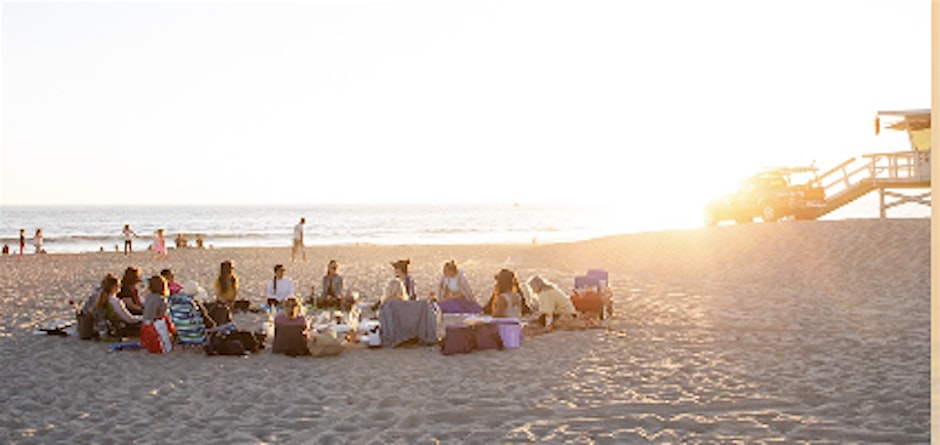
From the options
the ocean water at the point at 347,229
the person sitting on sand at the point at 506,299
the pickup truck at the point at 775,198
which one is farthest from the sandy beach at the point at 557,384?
the ocean water at the point at 347,229

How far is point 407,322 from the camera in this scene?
11883mm

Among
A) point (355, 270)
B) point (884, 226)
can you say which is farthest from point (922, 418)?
point (355, 270)

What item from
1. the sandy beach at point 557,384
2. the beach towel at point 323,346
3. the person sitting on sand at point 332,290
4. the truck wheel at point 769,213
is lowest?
the sandy beach at point 557,384

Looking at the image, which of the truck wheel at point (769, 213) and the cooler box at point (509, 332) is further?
the truck wheel at point (769, 213)

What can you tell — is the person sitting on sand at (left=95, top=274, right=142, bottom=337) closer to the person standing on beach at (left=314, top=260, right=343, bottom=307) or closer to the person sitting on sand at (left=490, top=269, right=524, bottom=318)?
the person standing on beach at (left=314, top=260, right=343, bottom=307)

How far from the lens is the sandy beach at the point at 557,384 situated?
7.41 m

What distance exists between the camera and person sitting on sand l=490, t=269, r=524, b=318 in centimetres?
1300

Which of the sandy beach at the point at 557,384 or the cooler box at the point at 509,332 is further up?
the cooler box at the point at 509,332

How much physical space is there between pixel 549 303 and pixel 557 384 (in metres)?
4.01

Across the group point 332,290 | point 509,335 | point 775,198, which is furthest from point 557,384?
point 775,198

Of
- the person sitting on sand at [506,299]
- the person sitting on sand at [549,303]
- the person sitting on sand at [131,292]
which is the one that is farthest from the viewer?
the person sitting on sand at [549,303]

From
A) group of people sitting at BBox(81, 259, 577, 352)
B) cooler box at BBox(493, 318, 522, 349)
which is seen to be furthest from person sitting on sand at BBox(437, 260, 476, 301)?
cooler box at BBox(493, 318, 522, 349)

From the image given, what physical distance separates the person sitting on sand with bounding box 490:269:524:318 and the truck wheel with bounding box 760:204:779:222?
2156 cm

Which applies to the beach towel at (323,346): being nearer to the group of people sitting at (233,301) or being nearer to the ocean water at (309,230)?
the group of people sitting at (233,301)
